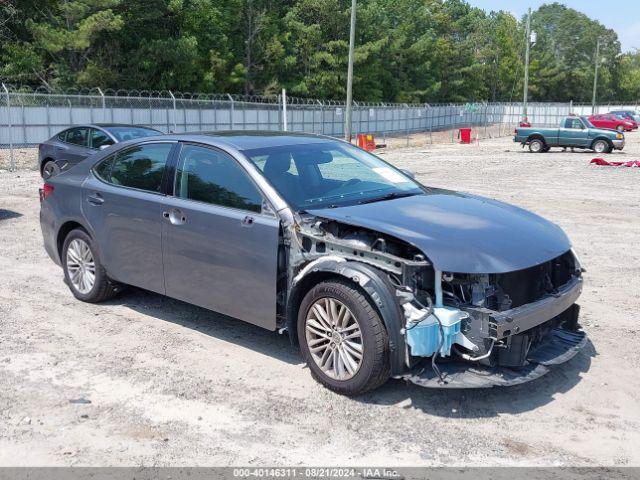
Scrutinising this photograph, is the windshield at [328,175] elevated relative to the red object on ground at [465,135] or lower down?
elevated

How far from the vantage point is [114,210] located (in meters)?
6.04

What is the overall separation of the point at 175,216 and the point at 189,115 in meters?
27.7

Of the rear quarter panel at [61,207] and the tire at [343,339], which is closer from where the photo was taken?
the tire at [343,339]

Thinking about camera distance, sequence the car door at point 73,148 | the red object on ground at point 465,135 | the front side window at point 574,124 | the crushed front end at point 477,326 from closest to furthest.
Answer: the crushed front end at point 477,326 < the car door at point 73,148 < the front side window at point 574,124 < the red object on ground at point 465,135

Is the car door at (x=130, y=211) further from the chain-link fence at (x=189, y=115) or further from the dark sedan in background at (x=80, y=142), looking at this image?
the chain-link fence at (x=189, y=115)

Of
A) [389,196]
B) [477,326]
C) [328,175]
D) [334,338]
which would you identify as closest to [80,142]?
[328,175]

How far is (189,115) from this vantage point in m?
32.2

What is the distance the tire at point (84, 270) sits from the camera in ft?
21.0

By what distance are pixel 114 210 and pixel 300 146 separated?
5.61ft

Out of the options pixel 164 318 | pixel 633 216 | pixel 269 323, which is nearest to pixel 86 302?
pixel 164 318

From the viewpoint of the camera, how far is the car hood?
425 centimetres

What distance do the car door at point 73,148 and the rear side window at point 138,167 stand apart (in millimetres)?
8444

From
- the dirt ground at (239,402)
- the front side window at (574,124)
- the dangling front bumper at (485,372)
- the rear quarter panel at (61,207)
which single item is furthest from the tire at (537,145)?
the dangling front bumper at (485,372)

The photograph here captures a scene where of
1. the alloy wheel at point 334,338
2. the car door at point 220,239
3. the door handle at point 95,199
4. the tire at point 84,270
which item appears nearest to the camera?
the alloy wheel at point 334,338
